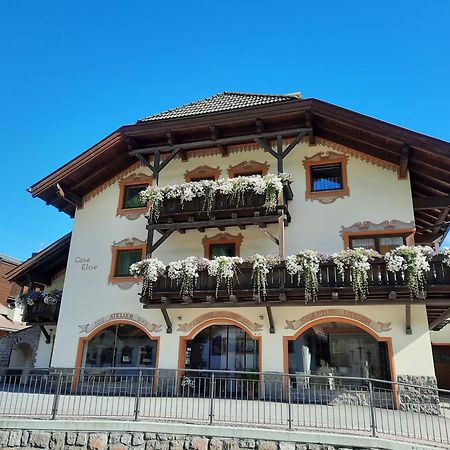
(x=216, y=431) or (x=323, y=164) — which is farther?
(x=323, y=164)

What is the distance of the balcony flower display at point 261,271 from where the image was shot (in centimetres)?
1251

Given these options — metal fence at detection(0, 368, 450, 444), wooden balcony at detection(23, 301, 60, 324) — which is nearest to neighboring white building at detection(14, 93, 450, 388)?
wooden balcony at detection(23, 301, 60, 324)

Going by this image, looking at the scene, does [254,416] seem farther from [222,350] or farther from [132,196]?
[132,196]

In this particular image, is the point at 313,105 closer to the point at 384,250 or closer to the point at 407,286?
the point at 384,250

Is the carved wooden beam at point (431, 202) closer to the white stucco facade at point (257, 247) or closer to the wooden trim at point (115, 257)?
the white stucco facade at point (257, 247)

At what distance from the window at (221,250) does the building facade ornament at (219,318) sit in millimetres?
2074

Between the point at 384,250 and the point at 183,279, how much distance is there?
6.26 metres

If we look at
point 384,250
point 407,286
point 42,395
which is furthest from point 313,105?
point 42,395

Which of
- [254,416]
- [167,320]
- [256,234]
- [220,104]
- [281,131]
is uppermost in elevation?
[220,104]

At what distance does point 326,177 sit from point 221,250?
4415mm

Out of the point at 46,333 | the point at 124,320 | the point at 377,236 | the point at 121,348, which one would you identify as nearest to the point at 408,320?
the point at 377,236

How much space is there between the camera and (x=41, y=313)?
17.0 metres

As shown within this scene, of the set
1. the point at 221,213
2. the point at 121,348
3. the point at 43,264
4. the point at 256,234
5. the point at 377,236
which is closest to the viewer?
the point at 377,236

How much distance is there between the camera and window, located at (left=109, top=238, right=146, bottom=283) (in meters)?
16.0
